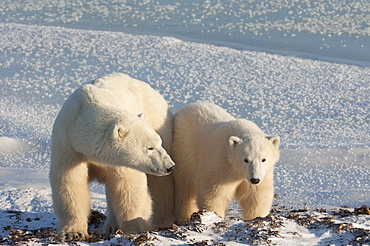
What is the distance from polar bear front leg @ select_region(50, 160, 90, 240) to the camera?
397 cm

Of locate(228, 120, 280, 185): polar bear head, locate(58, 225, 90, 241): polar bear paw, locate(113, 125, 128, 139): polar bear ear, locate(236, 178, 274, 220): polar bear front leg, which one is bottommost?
locate(58, 225, 90, 241): polar bear paw

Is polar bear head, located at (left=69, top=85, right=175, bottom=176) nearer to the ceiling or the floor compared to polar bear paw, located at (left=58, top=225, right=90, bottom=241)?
nearer to the ceiling

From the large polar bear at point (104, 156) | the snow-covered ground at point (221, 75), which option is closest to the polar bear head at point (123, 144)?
the large polar bear at point (104, 156)

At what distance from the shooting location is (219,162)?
4.45 m

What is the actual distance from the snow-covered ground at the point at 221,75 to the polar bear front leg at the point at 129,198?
1.93ft

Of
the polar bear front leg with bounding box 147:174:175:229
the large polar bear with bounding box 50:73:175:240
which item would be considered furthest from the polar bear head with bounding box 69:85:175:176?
the polar bear front leg with bounding box 147:174:175:229

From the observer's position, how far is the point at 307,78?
9.05 meters

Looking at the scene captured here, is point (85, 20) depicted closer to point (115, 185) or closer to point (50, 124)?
point (50, 124)

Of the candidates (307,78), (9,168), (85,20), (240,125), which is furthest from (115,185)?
(85,20)

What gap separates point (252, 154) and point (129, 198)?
0.98 m

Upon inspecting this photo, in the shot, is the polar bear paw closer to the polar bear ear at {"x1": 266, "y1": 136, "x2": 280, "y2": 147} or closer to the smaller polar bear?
the smaller polar bear

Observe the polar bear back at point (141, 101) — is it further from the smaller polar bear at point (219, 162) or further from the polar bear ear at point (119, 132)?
the polar bear ear at point (119, 132)

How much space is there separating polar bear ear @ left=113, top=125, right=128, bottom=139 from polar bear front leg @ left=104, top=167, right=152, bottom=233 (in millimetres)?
396

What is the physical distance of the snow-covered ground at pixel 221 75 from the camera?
5.62 m
